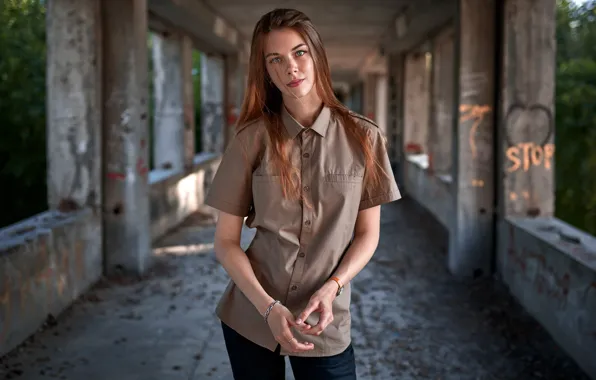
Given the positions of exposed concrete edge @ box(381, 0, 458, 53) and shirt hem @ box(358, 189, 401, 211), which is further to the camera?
exposed concrete edge @ box(381, 0, 458, 53)

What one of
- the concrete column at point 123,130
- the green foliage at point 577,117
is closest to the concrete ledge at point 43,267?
the concrete column at point 123,130

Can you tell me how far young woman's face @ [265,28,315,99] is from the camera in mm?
1938

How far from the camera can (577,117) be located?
41.3 ft

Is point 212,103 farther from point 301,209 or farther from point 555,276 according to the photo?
point 301,209

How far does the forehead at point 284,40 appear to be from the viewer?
1.93m

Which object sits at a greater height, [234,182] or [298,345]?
[234,182]

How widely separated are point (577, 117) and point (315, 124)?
11.8 metres

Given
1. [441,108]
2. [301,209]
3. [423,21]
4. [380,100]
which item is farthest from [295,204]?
[380,100]

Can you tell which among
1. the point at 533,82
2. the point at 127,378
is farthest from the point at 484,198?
the point at 127,378

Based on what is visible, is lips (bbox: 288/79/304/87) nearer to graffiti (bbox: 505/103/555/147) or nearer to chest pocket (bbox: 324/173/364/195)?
chest pocket (bbox: 324/173/364/195)

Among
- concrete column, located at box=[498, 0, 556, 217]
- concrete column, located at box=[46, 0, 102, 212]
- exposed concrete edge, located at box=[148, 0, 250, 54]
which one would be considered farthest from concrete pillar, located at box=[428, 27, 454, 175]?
concrete column, located at box=[46, 0, 102, 212]

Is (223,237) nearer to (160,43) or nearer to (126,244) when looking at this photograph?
(126,244)

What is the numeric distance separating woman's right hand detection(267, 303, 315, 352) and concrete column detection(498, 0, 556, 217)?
211 inches

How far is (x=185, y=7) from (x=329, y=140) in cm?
796
